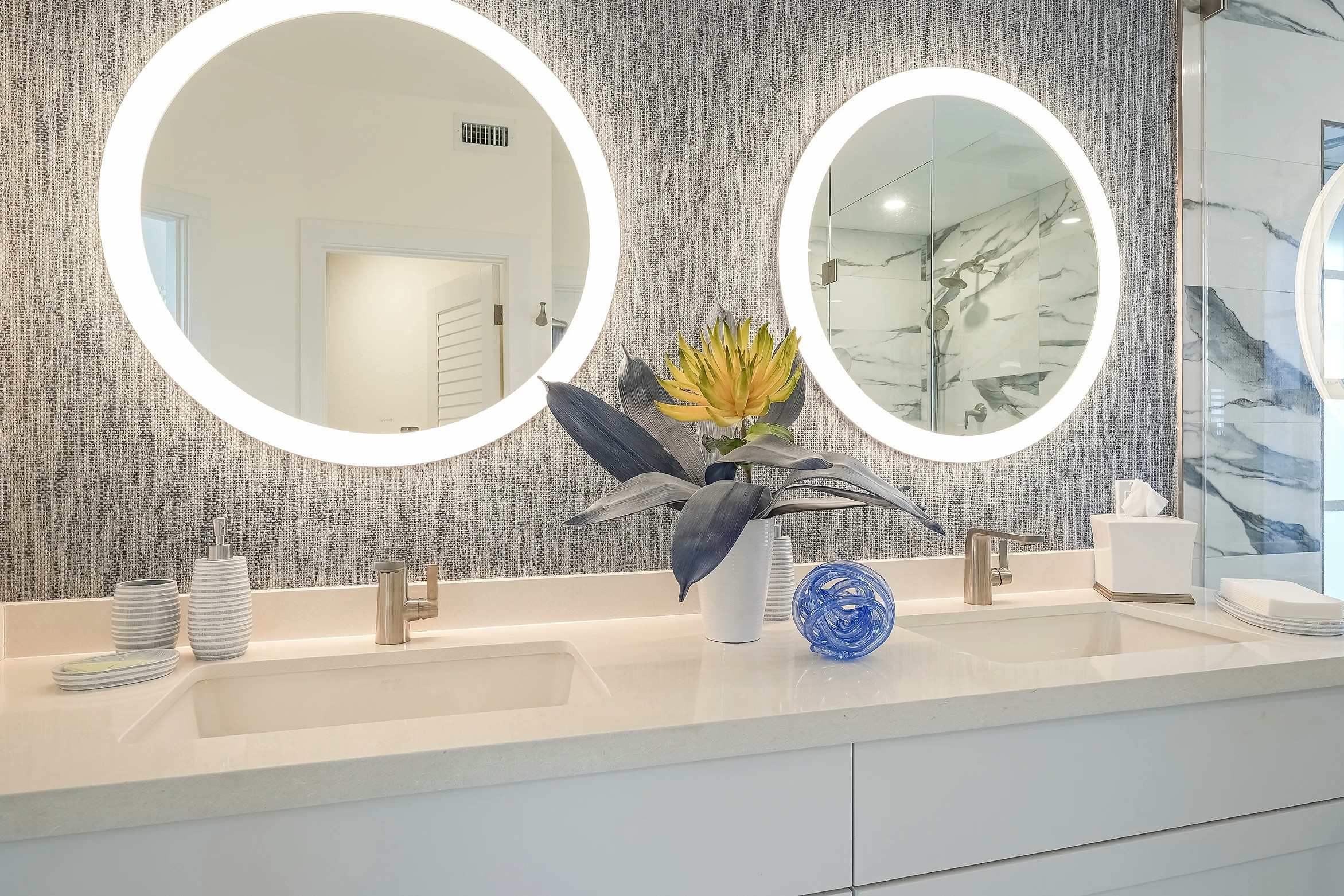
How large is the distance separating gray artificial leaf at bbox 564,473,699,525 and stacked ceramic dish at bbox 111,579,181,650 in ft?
1.76

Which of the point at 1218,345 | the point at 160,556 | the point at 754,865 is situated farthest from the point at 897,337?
the point at 160,556

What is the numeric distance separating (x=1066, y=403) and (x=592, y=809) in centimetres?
120

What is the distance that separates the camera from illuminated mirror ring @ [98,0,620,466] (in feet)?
3.65

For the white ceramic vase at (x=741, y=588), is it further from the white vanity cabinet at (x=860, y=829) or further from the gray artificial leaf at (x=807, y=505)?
the white vanity cabinet at (x=860, y=829)

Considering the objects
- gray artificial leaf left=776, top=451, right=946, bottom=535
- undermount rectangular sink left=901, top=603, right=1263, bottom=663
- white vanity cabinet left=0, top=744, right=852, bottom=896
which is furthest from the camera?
undermount rectangular sink left=901, top=603, right=1263, bottom=663

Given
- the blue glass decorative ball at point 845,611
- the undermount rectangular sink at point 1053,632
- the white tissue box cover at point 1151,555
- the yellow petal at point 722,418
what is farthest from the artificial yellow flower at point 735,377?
the white tissue box cover at point 1151,555

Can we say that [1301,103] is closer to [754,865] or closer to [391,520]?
[754,865]

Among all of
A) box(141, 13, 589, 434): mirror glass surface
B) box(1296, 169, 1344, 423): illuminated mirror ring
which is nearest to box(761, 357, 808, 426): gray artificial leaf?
box(141, 13, 589, 434): mirror glass surface

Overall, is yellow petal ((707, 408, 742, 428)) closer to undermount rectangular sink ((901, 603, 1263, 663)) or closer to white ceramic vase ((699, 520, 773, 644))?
white ceramic vase ((699, 520, 773, 644))

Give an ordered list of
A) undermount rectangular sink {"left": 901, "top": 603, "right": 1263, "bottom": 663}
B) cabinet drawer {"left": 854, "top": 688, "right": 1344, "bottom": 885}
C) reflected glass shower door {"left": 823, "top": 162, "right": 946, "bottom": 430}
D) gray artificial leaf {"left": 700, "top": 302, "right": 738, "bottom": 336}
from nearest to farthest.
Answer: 1. cabinet drawer {"left": 854, "top": 688, "right": 1344, "bottom": 885}
2. gray artificial leaf {"left": 700, "top": 302, "right": 738, "bottom": 336}
3. undermount rectangular sink {"left": 901, "top": 603, "right": 1263, "bottom": 663}
4. reflected glass shower door {"left": 823, "top": 162, "right": 946, "bottom": 430}

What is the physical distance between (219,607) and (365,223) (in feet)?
1.88

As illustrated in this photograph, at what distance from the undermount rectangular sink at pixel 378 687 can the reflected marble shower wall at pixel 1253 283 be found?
126cm

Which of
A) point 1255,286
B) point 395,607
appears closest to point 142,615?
point 395,607

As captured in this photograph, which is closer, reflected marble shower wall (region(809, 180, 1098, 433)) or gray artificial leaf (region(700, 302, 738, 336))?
gray artificial leaf (region(700, 302, 738, 336))
